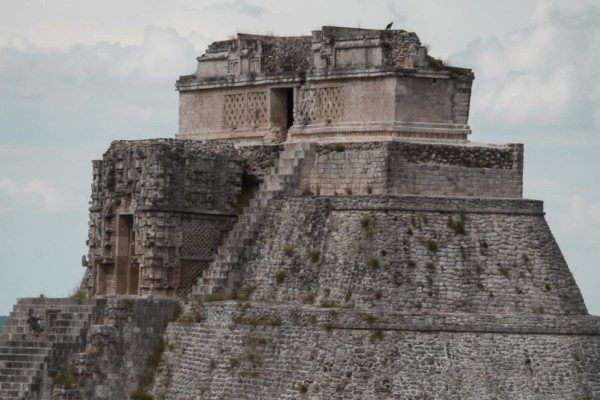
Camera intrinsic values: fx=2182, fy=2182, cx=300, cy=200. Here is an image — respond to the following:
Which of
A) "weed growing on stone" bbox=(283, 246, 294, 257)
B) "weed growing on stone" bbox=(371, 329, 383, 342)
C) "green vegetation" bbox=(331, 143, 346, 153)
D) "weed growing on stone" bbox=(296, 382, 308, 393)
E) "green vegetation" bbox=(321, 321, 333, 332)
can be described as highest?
"green vegetation" bbox=(331, 143, 346, 153)

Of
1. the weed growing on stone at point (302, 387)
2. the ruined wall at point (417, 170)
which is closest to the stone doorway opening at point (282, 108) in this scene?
the ruined wall at point (417, 170)

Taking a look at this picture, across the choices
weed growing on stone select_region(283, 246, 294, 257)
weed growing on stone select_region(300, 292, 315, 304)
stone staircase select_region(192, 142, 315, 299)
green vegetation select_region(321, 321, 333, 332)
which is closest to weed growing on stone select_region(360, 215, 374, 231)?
weed growing on stone select_region(300, 292, 315, 304)

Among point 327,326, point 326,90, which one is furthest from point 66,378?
point 326,90

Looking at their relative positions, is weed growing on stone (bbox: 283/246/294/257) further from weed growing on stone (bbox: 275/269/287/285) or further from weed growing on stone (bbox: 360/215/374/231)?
weed growing on stone (bbox: 360/215/374/231)

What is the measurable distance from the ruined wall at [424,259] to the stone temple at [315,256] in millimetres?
48

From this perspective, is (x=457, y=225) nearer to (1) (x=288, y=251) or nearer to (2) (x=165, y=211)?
(1) (x=288, y=251)

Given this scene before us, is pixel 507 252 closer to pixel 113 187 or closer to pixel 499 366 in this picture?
pixel 499 366

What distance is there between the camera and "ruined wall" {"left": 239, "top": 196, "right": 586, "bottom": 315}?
168 ft

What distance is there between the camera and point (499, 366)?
50031 millimetres

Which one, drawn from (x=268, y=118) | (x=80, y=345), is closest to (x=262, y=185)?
(x=268, y=118)

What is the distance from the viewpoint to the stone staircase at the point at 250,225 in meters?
55.1

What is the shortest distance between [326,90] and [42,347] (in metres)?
9.99

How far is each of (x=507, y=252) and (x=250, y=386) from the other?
6935 millimetres

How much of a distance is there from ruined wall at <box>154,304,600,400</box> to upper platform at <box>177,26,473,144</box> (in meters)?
6.08
